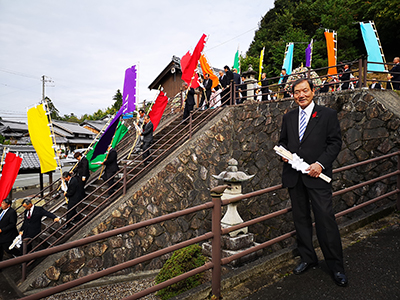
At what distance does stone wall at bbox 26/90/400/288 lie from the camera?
6152 millimetres

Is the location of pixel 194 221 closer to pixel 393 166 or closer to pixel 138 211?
pixel 138 211

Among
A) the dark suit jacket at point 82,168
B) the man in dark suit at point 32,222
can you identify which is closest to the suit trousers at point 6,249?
the man in dark suit at point 32,222

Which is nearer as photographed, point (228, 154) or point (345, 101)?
point (345, 101)

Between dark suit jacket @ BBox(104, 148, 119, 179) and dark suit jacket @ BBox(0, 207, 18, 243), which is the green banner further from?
dark suit jacket @ BBox(0, 207, 18, 243)

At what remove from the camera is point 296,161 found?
2.51 m

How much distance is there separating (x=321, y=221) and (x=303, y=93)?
4.26ft

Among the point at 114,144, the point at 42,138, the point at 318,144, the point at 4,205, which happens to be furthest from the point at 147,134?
the point at 318,144

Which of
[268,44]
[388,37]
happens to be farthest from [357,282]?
[268,44]

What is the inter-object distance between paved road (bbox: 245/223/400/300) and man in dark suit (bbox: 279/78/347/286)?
0.37 feet

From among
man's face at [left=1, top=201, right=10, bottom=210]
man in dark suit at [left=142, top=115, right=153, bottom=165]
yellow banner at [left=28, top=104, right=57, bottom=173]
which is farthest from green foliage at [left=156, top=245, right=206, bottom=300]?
man's face at [left=1, top=201, right=10, bottom=210]

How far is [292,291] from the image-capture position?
2477 mm

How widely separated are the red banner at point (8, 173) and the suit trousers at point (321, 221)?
6315 millimetres

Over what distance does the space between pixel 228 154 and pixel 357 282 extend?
22.0ft

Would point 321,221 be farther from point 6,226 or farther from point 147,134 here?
point 6,226
